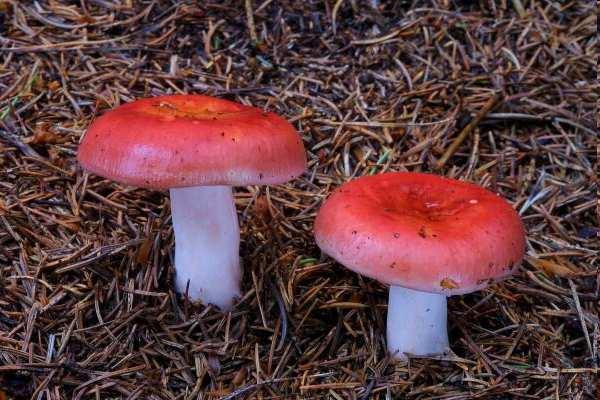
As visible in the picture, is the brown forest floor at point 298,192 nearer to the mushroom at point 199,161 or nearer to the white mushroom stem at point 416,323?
the white mushroom stem at point 416,323

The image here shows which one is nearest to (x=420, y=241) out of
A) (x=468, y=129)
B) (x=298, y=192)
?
(x=298, y=192)

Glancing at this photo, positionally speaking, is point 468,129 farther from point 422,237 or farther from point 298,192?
point 422,237

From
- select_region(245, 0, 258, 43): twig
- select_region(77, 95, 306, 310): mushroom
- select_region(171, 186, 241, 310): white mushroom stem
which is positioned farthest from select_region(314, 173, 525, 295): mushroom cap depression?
select_region(245, 0, 258, 43): twig

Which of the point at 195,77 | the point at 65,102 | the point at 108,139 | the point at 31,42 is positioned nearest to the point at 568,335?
the point at 108,139

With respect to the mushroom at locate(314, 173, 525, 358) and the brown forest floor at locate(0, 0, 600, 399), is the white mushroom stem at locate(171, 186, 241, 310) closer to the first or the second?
the brown forest floor at locate(0, 0, 600, 399)

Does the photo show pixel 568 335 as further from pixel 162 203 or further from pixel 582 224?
pixel 162 203

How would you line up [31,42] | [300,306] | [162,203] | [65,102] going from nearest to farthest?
1. [300,306]
2. [162,203]
3. [65,102]
4. [31,42]
